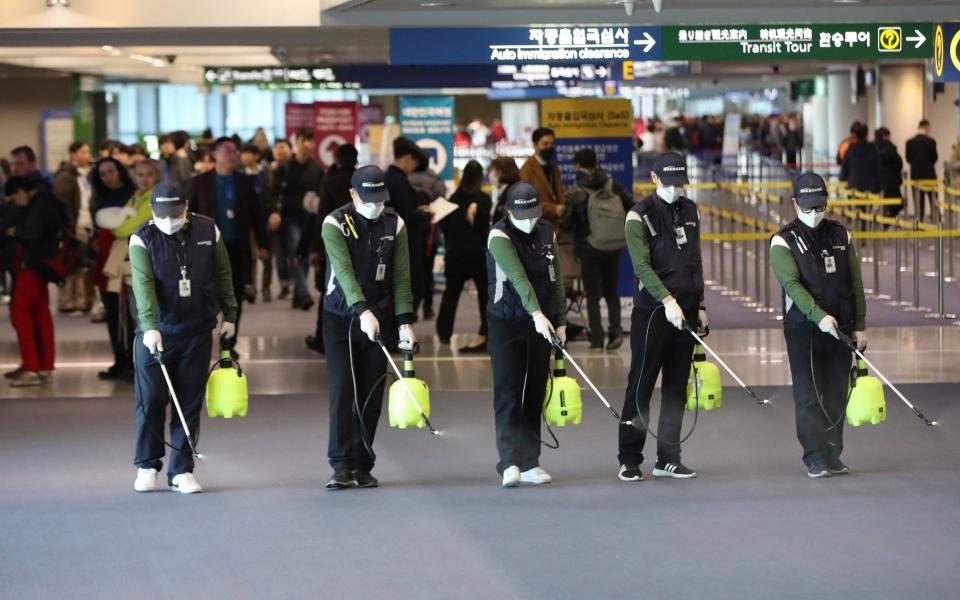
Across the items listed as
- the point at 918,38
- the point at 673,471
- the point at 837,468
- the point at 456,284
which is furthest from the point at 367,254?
the point at 918,38

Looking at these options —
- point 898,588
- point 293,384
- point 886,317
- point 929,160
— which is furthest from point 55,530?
point 929,160

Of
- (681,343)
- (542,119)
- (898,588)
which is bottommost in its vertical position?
(898,588)

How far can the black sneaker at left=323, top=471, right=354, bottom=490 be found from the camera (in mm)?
9969

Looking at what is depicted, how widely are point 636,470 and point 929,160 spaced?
2075cm

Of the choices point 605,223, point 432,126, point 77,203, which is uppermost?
point 432,126

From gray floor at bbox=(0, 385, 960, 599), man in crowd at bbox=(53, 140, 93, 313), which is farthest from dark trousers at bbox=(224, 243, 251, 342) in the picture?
man in crowd at bbox=(53, 140, 93, 313)

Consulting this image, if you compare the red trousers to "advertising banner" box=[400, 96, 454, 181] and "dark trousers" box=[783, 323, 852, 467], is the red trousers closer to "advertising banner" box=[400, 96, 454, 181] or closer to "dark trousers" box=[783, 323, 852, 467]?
"dark trousers" box=[783, 323, 852, 467]

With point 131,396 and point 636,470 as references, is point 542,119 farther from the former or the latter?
point 636,470

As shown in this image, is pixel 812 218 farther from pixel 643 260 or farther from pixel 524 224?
pixel 524 224

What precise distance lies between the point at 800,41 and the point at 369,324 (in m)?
6.67

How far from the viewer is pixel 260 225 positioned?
15.1 meters

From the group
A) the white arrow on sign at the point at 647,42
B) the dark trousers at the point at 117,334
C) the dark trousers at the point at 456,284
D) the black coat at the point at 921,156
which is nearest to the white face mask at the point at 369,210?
the dark trousers at the point at 117,334

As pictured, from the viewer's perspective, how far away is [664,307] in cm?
981

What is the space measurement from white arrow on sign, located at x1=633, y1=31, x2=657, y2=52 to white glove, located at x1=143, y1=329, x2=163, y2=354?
627cm
